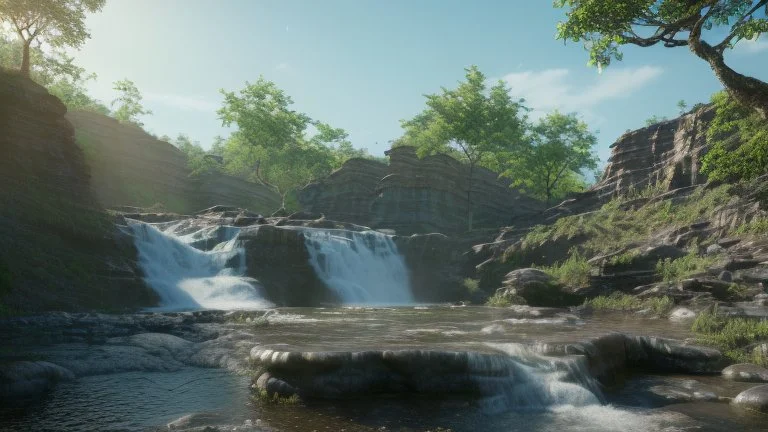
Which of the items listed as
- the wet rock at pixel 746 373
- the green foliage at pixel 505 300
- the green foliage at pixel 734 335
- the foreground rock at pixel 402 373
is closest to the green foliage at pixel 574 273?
the green foliage at pixel 505 300

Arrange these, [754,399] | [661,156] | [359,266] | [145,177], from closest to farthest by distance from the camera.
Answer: [754,399], [359,266], [661,156], [145,177]

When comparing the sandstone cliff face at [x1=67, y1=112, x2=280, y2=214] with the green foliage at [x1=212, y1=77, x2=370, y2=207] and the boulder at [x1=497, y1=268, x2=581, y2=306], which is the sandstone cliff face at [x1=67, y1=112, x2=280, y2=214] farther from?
the boulder at [x1=497, y1=268, x2=581, y2=306]

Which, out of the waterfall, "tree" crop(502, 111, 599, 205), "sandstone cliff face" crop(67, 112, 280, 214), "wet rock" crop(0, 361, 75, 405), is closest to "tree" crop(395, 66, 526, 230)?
"tree" crop(502, 111, 599, 205)

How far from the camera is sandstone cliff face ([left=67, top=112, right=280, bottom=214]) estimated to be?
5206 centimetres

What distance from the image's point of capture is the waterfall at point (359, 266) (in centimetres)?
2861

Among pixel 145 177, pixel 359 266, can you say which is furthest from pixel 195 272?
pixel 145 177

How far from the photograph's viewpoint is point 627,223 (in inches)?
1129

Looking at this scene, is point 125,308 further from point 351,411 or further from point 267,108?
point 267,108

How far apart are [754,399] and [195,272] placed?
23.8 m

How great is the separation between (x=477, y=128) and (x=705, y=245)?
22395 mm

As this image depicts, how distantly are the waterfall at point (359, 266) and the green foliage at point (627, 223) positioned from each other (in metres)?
8.73

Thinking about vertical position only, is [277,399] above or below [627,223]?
below

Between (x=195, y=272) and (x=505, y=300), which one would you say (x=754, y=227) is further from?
(x=195, y=272)

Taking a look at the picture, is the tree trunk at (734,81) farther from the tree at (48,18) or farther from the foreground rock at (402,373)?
the tree at (48,18)
